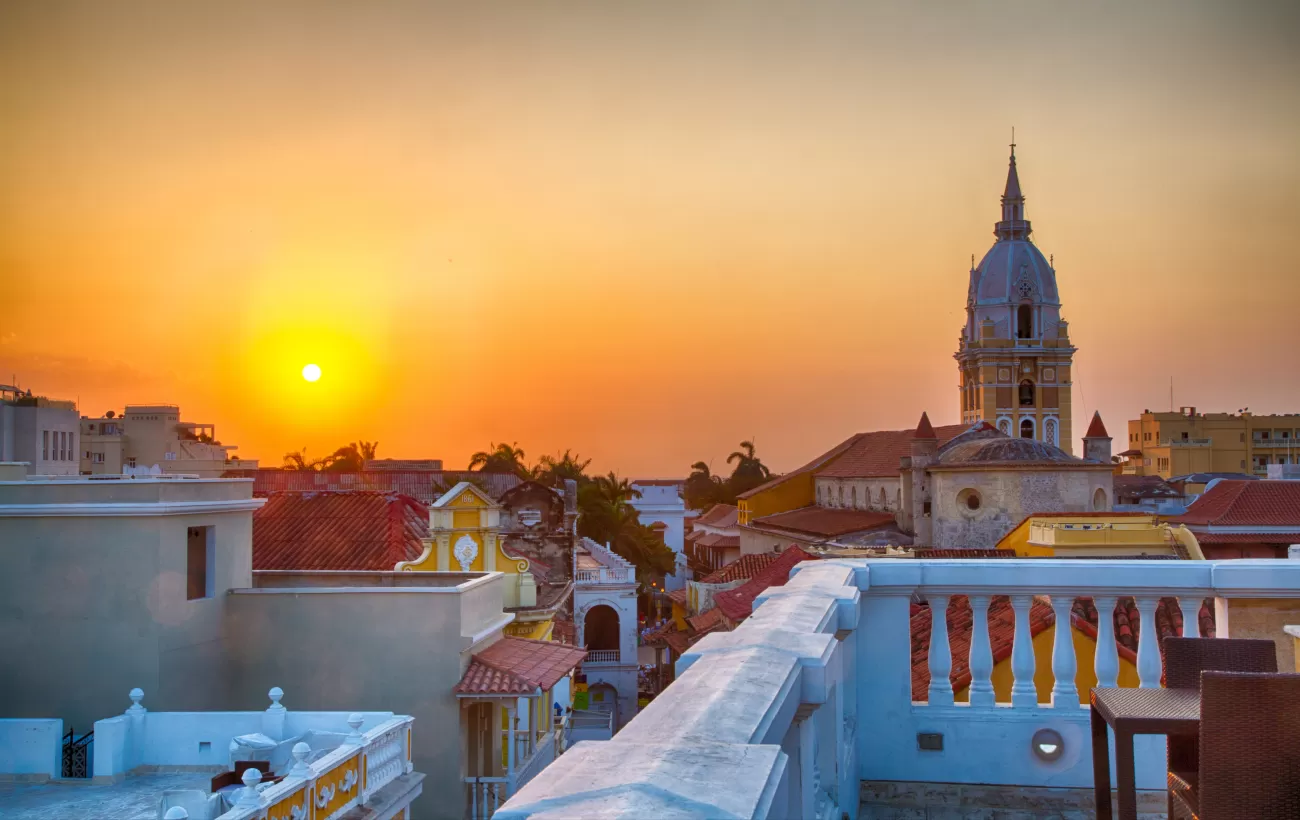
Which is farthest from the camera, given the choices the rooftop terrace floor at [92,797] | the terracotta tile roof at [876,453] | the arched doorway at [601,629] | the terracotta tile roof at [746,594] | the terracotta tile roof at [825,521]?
the terracotta tile roof at [876,453]

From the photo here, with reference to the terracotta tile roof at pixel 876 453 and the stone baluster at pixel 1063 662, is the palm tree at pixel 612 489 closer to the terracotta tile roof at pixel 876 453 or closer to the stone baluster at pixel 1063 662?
the terracotta tile roof at pixel 876 453

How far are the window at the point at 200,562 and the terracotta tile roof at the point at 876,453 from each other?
4569cm

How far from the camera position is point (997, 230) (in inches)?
3123

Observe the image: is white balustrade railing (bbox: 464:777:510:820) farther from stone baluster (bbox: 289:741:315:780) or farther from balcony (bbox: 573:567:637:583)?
balcony (bbox: 573:567:637:583)

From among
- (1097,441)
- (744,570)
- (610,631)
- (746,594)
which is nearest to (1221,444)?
(1097,441)

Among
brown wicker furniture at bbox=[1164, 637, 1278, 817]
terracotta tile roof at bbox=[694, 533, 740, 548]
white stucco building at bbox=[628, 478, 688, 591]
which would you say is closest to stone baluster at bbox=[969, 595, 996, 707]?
brown wicker furniture at bbox=[1164, 637, 1278, 817]

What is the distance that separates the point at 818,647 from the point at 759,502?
6683 cm

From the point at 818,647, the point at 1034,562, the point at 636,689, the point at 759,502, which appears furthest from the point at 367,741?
the point at 759,502

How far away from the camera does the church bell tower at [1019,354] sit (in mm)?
74062

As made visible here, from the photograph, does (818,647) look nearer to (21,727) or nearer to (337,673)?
(21,727)

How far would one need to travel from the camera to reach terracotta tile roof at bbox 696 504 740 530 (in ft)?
252

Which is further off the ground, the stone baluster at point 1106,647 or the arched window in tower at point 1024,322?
A: the arched window in tower at point 1024,322

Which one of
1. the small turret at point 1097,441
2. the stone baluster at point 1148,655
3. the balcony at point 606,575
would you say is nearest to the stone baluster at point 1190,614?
the stone baluster at point 1148,655

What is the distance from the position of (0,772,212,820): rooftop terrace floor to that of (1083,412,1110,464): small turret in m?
56.7
